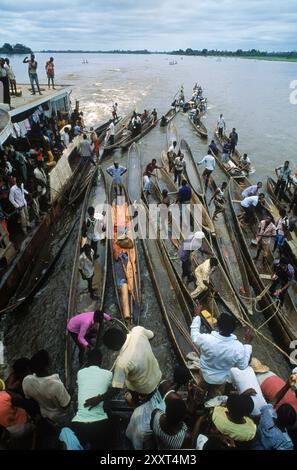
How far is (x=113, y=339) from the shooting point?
4527 millimetres

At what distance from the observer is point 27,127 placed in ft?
52.1

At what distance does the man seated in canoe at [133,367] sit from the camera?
418cm

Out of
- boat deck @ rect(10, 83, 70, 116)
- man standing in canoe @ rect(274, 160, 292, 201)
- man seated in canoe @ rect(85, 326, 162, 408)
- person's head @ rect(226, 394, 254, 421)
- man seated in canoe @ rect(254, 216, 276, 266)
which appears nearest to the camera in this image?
person's head @ rect(226, 394, 254, 421)

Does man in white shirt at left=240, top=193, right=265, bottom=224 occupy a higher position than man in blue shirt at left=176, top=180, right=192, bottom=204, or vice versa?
man in blue shirt at left=176, top=180, right=192, bottom=204

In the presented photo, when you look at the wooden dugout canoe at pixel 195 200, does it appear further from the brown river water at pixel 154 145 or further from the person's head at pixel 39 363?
the person's head at pixel 39 363

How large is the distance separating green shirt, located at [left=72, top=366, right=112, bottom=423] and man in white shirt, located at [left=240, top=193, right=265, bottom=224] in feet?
33.6

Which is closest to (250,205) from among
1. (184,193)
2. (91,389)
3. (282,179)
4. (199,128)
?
(184,193)

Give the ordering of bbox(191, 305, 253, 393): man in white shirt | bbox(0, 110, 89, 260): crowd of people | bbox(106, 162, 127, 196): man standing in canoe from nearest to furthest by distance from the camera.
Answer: bbox(191, 305, 253, 393): man in white shirt < bbox(0, 110, 89, 260): crowd of people < bbox(106, 162, 127, 196): man standing in canoe

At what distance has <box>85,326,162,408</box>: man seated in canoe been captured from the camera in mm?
4184

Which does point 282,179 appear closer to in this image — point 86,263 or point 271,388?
point 86,263

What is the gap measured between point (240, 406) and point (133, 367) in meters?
1.50

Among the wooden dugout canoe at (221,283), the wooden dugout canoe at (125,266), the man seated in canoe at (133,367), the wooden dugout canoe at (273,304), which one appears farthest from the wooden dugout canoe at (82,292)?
the wooden dugout canoe at (273,304)

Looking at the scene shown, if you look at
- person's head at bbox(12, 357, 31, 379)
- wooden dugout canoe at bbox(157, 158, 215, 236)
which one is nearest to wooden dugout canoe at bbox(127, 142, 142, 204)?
wooden dugout canoe at bbox(157, 158, 215, 236)

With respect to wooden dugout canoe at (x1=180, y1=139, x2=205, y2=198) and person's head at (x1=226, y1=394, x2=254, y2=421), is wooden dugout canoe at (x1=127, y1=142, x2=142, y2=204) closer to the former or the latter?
wooden dugout canoe at (x1=180, y1=139, x2=205, y2=198)
